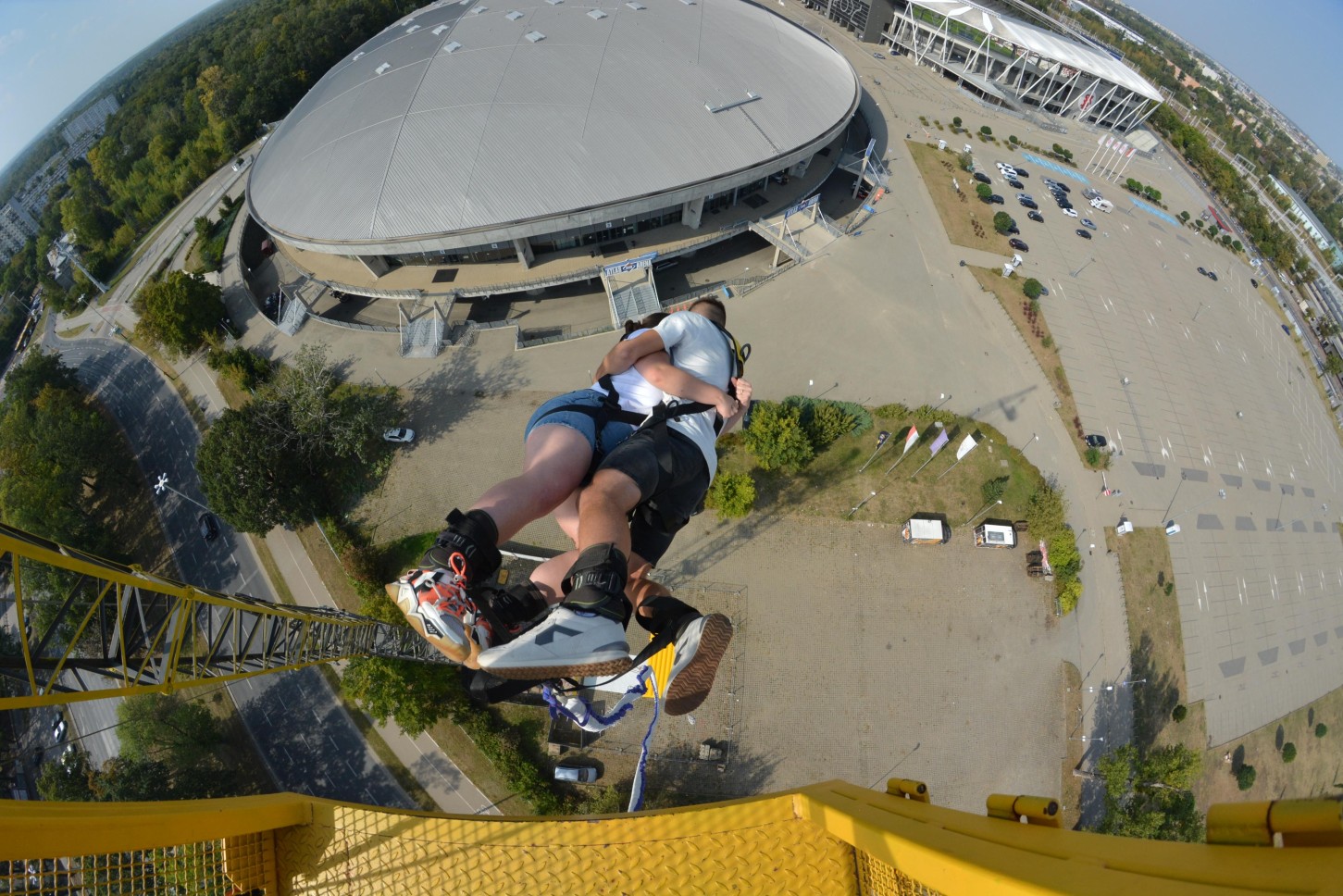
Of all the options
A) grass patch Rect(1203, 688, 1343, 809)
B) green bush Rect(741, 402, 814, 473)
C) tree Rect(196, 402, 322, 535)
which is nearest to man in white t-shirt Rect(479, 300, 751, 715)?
green bush Rect(741, 402, 814, 473)

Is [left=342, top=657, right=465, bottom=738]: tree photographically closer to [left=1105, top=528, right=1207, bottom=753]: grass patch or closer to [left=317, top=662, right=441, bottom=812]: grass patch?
[left=317, top=662, right=441, bottom=812]: grass patch

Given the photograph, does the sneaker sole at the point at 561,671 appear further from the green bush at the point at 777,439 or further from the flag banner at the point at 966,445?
the flag banner at the point at 966,445

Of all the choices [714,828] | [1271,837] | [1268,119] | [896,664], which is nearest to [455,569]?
[714,828]

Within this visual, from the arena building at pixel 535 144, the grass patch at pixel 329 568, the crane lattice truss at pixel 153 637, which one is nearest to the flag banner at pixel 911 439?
the arena building at pixel 535 144

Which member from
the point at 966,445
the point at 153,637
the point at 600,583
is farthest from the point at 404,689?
the point at 966,445

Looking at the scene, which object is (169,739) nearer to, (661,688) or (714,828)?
(661,688)
